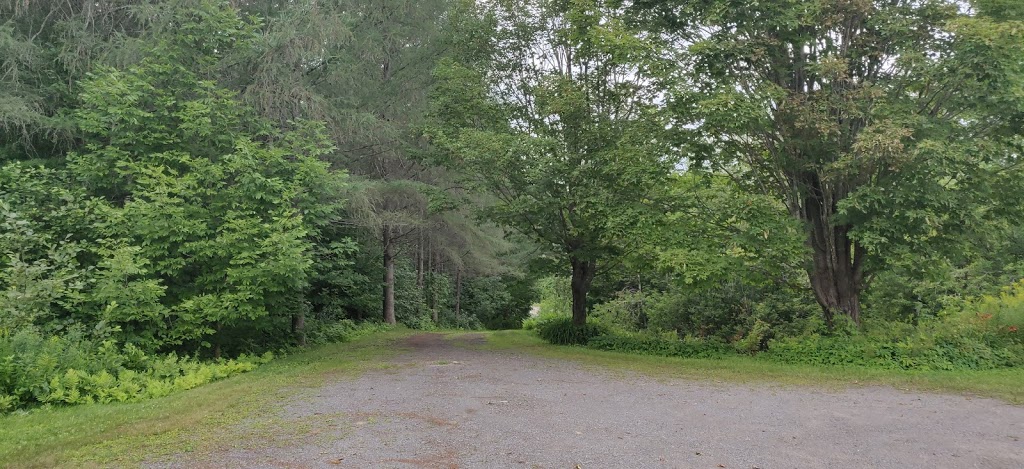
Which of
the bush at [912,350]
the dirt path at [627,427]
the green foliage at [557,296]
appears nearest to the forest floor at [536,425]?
the dirt path at [627,427]

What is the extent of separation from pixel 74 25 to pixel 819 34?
1357 cm

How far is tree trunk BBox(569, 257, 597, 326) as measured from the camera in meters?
15.3

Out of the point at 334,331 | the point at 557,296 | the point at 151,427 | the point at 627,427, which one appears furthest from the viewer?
the point at 557,296

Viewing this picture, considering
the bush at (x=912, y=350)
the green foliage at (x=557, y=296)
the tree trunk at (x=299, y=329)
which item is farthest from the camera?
the green foliage at (x=557, y=296)

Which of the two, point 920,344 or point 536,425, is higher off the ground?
point 920,344

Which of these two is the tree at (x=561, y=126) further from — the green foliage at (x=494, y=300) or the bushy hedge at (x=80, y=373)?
the green foliage at (x=494, y=300)

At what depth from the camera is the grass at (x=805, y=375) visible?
28.1 feet

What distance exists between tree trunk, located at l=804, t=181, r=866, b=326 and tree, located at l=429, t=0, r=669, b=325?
10.4ft

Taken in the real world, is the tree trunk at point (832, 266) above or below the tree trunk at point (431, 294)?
above

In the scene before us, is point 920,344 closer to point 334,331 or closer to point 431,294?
point 334,331

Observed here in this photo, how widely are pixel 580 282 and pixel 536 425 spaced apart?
31.5 ft

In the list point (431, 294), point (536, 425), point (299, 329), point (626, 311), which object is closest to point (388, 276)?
point (299, 329)

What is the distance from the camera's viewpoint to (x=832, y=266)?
1198cm

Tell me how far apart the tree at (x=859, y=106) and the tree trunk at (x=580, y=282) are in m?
4.48
